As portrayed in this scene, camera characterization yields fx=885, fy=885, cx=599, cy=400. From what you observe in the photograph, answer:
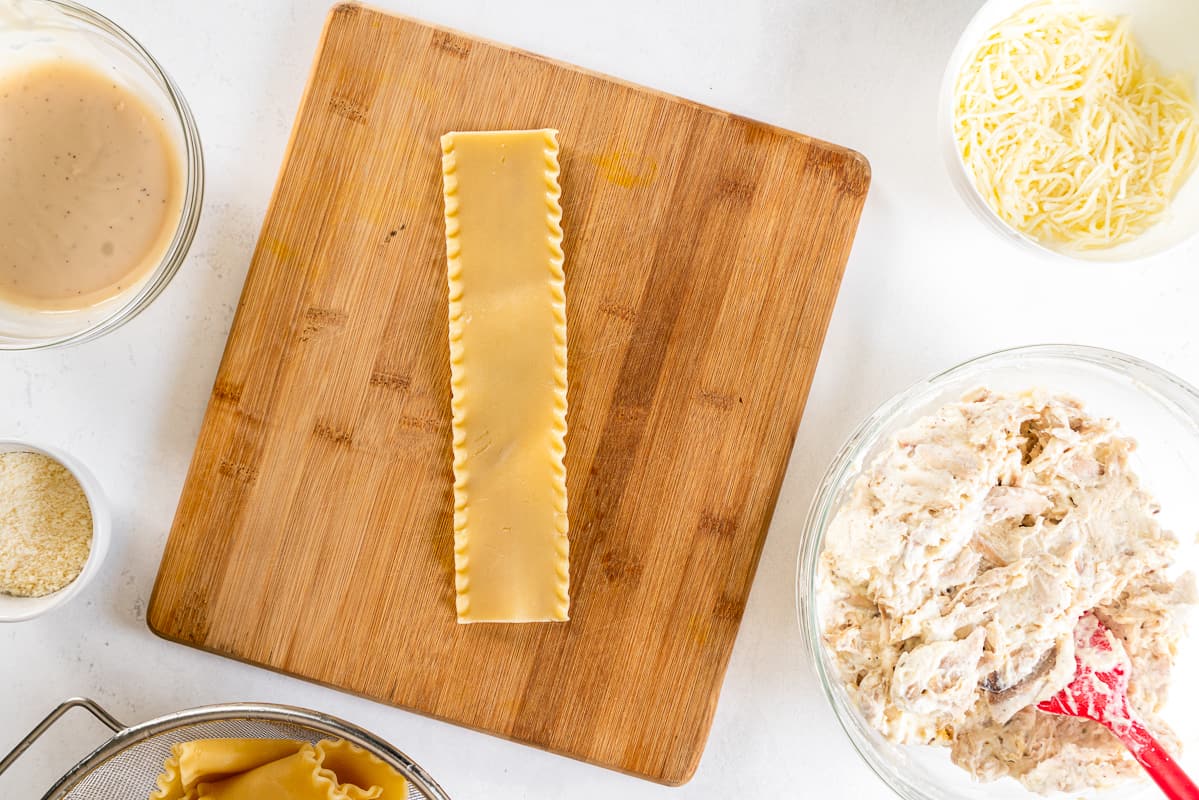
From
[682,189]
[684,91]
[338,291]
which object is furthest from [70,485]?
[684,91]

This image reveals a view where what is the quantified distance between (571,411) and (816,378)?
23.6 inches

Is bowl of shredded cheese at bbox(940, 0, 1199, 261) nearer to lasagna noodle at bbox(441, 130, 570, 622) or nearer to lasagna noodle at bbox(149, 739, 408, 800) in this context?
lasagna noodle at bbox(441, 130, 570, 622)

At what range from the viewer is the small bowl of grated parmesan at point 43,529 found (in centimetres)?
199

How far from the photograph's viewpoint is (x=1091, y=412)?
82.6 inches

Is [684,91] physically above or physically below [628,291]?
above

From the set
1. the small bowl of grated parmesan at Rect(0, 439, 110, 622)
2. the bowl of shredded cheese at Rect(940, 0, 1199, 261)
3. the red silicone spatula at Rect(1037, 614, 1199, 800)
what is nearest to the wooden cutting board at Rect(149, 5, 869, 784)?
the small bowl of grated parmesan at Rect(0, 439, 110, 622)

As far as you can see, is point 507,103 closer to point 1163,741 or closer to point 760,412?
point 760,412

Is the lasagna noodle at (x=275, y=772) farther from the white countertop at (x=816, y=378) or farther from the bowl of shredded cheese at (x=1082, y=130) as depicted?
the bowl of shredded cheese at (x=1082, y=130)

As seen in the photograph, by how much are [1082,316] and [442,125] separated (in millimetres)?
1602

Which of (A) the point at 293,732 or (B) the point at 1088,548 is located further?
(A) the point at 293,732

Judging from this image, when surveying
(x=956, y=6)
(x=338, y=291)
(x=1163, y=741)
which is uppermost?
(x=956, y=6)

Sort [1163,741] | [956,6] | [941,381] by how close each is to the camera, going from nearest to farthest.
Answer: [1163,741] < [941,381] < [956,6]

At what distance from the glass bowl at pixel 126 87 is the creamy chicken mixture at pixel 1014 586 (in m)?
1.59

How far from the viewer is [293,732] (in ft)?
6.70
